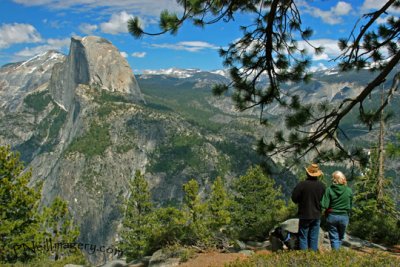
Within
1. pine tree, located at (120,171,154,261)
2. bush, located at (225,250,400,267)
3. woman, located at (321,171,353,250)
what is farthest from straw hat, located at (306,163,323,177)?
pine tree, located at (120,171,154,261)

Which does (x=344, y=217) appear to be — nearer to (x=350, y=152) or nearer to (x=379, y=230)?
(x=350, y=152)

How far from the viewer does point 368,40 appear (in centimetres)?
952

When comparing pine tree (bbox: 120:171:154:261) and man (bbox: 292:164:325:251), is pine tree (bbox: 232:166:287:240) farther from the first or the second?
man (bbox: 292:164:325:251)

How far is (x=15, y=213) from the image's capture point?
82.0 ft

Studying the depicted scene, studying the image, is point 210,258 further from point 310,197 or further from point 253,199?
point 253,199

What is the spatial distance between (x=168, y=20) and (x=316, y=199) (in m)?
5.24

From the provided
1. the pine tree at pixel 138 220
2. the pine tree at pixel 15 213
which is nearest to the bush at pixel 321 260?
the pine tree at pixel 15 213

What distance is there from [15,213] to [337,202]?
71.3ft

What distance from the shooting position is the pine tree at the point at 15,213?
23641mm

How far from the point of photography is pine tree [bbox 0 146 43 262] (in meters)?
23.6

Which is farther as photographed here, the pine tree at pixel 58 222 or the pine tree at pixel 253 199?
the pine tree at pixel 253 199

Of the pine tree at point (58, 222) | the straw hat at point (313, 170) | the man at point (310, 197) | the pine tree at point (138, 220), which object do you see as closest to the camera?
the straw hat at point (313, 170)

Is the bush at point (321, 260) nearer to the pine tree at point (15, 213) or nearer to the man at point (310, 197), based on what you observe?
the man at point (310, 197)

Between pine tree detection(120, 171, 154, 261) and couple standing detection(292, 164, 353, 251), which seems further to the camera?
pine tree detection(120, 171, 154, 261)
